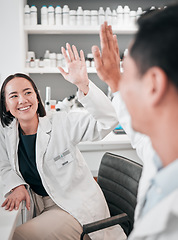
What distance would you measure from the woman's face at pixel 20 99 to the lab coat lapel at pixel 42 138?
0.27 feet

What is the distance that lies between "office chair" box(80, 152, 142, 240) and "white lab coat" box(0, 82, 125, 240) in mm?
93

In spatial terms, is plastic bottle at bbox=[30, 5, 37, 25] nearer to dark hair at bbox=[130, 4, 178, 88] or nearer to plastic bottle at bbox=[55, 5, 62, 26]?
plastic bottle at bbox=[55, 5, 62, 26]

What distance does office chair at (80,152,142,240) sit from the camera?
1.33 m

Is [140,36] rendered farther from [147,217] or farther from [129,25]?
[129,25]

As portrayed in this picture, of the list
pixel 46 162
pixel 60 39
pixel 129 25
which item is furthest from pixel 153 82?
pixel 60 39

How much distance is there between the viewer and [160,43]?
0.51 metres

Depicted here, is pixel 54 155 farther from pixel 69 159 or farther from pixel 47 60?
pixel 47 60

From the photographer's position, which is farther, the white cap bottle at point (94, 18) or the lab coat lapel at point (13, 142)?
the white cap bottle at point (94, 18)

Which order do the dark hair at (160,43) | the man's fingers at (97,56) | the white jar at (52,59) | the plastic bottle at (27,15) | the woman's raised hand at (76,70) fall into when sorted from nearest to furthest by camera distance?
the dark hair at (160,43) < the man's fingers at (97,56) < the woman's raised hand at (76,70) < the plastic bottle at (27,15) < the white jar at (52,59)

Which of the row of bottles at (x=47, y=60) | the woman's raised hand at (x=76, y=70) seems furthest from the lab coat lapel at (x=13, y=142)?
the row of bottles at (x=47, y=60)

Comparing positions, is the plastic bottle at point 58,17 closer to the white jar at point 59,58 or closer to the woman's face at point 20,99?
the white jar at point 59,58

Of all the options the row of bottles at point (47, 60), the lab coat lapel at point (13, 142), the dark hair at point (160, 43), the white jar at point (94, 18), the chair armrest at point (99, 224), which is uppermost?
the white jar at point (94, 18)

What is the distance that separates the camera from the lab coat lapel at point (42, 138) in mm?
1398

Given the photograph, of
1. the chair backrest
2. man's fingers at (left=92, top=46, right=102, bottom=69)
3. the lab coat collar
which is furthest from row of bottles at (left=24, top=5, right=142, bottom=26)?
the lab coat collar
